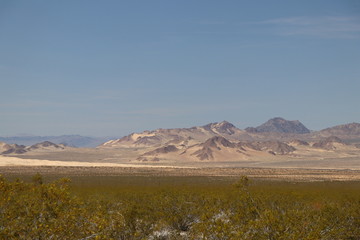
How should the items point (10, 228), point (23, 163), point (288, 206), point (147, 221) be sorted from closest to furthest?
point (10, 228), point (147, 221), point (288, 206), point (23, 163)

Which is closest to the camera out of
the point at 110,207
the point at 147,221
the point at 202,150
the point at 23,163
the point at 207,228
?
the point at 207,228

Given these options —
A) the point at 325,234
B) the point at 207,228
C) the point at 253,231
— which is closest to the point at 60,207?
the point at 207,228

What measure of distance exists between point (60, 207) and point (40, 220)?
0.70 m

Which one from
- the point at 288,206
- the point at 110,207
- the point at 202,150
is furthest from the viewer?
the point at 202,150

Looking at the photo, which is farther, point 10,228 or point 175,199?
point 175,199

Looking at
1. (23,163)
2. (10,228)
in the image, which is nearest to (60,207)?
(10,228)

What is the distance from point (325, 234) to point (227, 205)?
8890mm

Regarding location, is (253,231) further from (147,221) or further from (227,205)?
(227,205)

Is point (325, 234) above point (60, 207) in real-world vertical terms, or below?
below

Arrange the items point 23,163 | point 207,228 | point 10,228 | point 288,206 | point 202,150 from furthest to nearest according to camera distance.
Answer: point 202,150 < point 23,163 < point 288,206 < point 207,228 < point 10,228

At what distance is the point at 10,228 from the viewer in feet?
42.8

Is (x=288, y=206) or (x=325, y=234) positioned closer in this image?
(x=325, y=234)

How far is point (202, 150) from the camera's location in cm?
15350

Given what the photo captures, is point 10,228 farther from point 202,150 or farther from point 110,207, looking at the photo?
point 202,150
